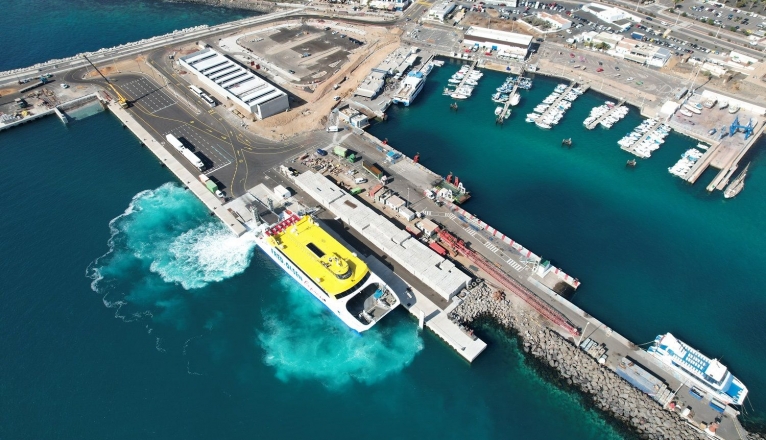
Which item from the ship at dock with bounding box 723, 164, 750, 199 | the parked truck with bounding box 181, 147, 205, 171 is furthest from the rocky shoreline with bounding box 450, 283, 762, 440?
the parked truck with bounding box 181, 147, 205, 171

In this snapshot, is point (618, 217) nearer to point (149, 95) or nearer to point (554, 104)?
point (554, 104)

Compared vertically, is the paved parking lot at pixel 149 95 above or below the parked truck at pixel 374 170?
above

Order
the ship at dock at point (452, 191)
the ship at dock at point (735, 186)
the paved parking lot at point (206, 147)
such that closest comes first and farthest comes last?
the ship at dock at point (452, 191) < the ship at dock at point (735, 186) < the paved parking lot at point (206, 147)

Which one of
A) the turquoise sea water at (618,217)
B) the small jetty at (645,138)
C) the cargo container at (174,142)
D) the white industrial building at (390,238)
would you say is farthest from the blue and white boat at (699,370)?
the cargo container at (174,142)

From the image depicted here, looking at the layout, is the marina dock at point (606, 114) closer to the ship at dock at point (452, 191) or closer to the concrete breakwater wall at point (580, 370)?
the ship at dock at point (452, 191)

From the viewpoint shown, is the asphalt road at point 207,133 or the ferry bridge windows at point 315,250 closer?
the ferry bridge windows at point 315,250

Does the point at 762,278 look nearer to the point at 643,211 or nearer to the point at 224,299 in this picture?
the point at 643,211
